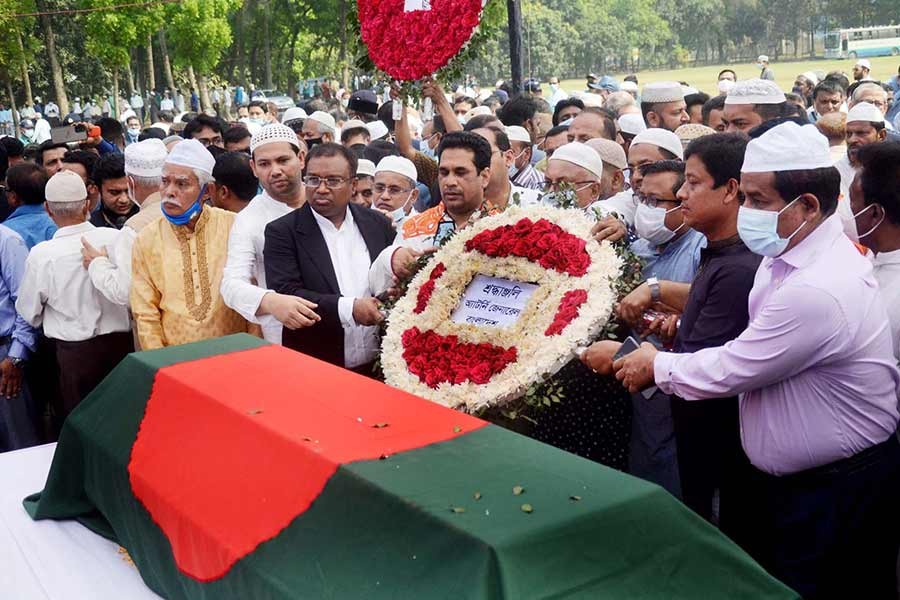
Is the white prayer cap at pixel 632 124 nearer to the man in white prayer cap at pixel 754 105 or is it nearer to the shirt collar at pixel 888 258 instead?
the man in white prayer cap at pixel 754 105

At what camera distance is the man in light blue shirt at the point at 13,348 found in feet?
19.4

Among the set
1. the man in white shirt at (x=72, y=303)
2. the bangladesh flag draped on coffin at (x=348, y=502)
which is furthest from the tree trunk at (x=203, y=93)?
the bangladesh flag draped on coffin at (x=348, y=502)

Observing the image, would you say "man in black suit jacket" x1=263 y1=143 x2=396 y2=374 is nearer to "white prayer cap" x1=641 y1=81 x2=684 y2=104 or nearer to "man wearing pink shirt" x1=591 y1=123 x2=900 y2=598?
"man wearing pink shirt" x1=591 y1=123 x2=900 y2=598

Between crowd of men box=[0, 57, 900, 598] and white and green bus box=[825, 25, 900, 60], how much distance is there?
45.8 meters

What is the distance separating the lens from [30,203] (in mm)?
7012

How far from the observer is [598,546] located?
2.30 meters

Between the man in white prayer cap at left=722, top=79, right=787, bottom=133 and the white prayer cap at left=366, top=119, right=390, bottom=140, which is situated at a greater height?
the man in white prayer cap at left=722, top=79, right=787, bottom=133

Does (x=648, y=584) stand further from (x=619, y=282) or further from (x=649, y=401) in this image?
(x=649, y=401)

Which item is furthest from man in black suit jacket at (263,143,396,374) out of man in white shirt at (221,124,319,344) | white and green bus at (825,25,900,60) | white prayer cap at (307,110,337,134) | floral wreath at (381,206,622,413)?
white and green bus at (825,25,900,60)

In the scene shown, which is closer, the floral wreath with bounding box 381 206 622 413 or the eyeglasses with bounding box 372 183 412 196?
the floral wreath with bounding box 381 206 622 413

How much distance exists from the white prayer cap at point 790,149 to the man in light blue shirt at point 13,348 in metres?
4.50

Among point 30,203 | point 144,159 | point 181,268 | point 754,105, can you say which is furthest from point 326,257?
point 30,203

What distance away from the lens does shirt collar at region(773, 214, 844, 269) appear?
10.1 ft

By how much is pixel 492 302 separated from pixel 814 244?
1.35 meters
